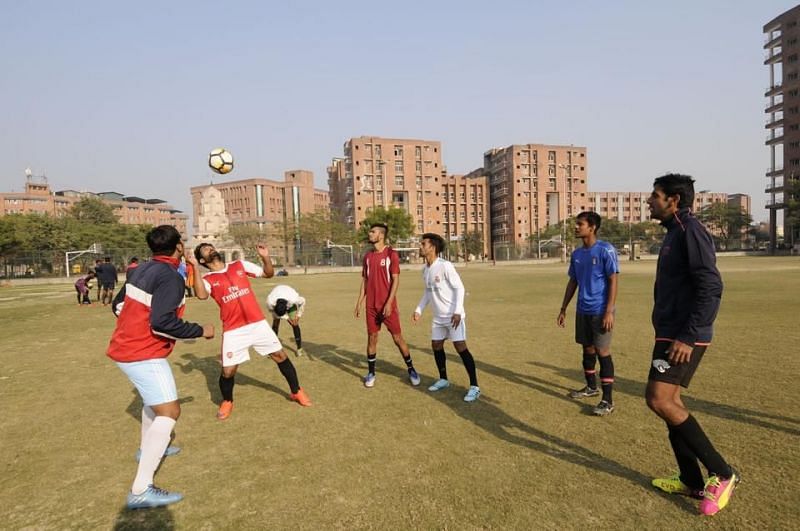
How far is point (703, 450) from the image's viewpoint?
2.99 m

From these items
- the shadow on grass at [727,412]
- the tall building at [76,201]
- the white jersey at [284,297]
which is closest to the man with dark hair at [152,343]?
the white jersey at [284,297]

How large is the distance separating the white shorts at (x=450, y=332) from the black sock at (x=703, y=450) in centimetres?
260

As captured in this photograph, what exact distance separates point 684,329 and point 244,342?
434 centimetres

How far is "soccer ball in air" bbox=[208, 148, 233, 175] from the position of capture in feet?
55.8

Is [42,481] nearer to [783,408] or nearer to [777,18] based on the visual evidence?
[783,408]

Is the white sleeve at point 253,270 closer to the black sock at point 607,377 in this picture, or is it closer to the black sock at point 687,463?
the black sock at point 607,377

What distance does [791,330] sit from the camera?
881 cm

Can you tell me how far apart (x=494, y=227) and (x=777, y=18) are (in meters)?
62.0

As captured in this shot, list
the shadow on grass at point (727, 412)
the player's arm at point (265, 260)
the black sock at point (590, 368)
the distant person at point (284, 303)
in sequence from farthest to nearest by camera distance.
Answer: the distant person at point (284, 303) < the black sock at point (590, 368) < the player's arm at point (265, 260) < the shadow on grass at point (727, 412)

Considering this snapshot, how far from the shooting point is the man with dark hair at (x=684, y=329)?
9.62 feet

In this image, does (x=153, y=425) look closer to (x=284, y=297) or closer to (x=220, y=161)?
(x=284, y=297)

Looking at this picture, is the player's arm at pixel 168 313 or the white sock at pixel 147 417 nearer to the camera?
the player's arm at pixel 168 313

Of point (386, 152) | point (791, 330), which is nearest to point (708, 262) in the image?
point (791, 330)

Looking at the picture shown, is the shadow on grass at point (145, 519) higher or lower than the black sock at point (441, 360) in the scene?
lower
